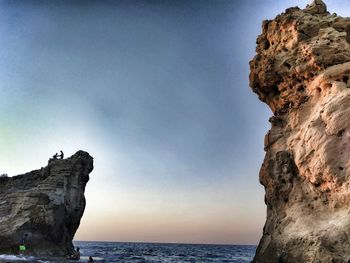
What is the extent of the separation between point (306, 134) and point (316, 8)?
9889mm

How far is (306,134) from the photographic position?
18.4 m

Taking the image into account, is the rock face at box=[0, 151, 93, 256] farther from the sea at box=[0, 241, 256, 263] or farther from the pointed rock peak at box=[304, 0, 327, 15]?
the pointed rock peak at box=[304, 0, 327, 15]

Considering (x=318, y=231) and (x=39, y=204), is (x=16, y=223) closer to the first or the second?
(x=39, y=204)

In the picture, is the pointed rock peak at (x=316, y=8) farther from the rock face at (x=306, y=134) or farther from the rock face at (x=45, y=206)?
the rock face at (x=45, y=206)

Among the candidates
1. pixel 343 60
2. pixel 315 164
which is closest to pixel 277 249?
pixel 315 164

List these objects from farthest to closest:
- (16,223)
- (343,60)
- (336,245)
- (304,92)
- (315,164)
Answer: (16,223), (304,92), (343,60), (315,164), (336,245)

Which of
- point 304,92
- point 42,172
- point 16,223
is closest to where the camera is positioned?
point 304,92

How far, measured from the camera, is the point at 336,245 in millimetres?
14188

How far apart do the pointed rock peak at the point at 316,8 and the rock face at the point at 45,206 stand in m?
33.6

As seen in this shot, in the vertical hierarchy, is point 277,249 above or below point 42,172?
below

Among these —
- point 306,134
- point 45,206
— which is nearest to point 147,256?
point 45,206

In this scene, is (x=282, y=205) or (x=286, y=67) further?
(x=286, y=67)

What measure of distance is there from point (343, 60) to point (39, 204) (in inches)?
1379

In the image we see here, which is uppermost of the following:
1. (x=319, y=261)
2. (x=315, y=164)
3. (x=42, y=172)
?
(x=42, y=172)
